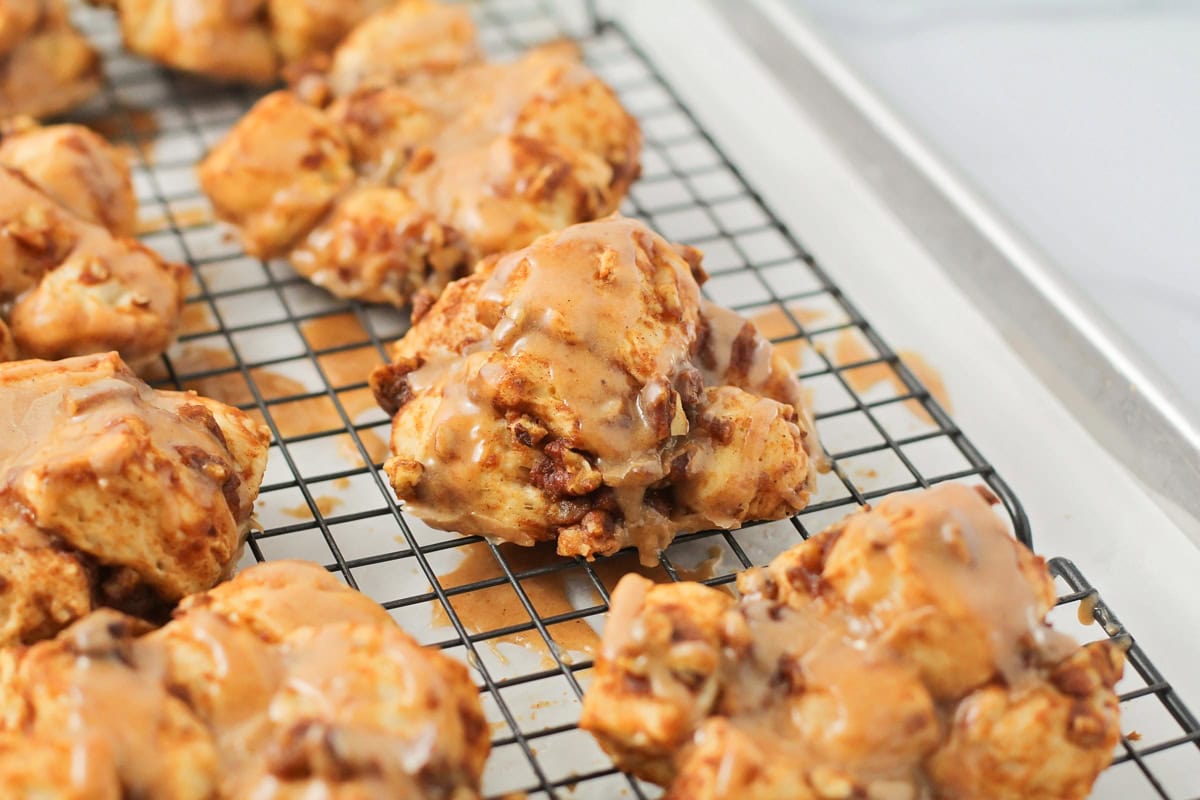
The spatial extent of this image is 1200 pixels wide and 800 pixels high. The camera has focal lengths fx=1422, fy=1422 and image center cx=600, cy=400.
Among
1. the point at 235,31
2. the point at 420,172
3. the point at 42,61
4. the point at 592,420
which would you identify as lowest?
the point at 42,61

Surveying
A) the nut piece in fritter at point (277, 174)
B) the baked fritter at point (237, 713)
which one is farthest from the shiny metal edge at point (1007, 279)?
the baked fritter at point (237, 713)

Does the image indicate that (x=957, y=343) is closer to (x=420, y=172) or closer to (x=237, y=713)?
(x=420, y=172)

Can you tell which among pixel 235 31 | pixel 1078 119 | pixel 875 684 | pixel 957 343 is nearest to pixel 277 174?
pixel 235 31

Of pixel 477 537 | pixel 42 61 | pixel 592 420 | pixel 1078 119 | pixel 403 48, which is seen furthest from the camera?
pixel 1078 119

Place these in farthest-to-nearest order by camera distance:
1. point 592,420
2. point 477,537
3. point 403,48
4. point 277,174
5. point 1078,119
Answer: point 1078,119 < point 403,48 < point 277,174 < point 477,537 < point 592,420

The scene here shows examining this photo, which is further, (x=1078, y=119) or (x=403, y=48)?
(x=1078, y=119)

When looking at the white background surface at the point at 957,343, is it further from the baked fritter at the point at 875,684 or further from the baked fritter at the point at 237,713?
the baked fritter at the point at 237,713

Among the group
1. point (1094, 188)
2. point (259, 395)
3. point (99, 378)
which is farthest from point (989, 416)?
point (99, 378)

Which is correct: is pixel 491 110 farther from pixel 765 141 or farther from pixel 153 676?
pixel 153 676
